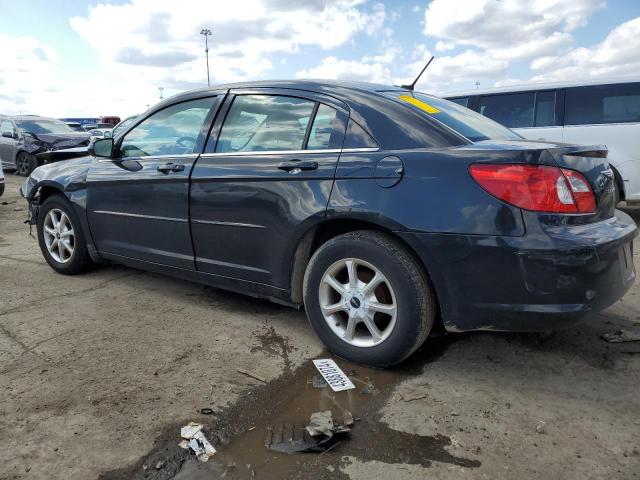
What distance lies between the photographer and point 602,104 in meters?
6.57

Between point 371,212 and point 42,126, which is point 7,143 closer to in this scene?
Result: point 42,126

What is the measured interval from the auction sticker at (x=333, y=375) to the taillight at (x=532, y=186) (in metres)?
1.21

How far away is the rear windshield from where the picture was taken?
280cm

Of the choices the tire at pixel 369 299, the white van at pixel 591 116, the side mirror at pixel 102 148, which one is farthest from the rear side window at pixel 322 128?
the white van at pixel 591 116

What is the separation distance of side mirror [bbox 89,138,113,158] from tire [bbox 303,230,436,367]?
2.11 m

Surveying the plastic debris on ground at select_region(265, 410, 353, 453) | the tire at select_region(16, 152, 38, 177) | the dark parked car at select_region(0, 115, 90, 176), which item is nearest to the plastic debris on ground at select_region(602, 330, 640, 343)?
the plastic debris on ground at select_region(265, 410, 353, 453)

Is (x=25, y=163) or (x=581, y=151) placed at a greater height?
(x=581, y=151)

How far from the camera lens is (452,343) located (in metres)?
3.13

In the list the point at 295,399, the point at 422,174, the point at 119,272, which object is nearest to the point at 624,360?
the point at 422,174

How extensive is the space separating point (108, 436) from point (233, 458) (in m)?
0.58

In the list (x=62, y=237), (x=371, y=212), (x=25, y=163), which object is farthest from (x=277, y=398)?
(x=25, y=163)

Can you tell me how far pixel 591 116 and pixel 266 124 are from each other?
5.27 metres

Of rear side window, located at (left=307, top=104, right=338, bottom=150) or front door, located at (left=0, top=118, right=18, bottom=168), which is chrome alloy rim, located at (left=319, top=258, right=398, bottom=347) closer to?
rear side window, located at (left=307, top=104, right=338, bottom=150)

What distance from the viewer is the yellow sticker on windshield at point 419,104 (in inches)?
115
